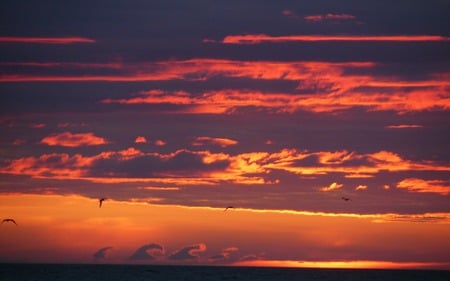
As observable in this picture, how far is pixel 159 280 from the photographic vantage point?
184 meters

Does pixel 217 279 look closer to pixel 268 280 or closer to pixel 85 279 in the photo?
pixel 268 280

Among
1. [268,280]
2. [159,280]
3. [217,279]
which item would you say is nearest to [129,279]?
[159,280]

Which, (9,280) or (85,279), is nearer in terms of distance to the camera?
(9,280)

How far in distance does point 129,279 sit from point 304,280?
37.4 meters

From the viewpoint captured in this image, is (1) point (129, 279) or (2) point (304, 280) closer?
(1) point (129, 279)

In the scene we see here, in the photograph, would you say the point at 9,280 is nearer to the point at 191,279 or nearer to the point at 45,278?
the point at 45,278

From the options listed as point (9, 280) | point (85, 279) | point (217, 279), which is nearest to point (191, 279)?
point (217, 279)

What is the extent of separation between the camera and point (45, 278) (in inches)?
7136

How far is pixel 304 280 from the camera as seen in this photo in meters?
199

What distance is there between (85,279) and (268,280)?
3715cm

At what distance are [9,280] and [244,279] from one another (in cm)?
4808

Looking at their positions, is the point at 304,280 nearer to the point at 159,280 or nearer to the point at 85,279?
the point at 159,280

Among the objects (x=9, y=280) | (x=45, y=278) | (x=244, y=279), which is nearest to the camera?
(x=9, y=280)

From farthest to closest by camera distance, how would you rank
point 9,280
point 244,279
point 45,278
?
1. point 244,279
2. point 45,278
3. point 9,280
